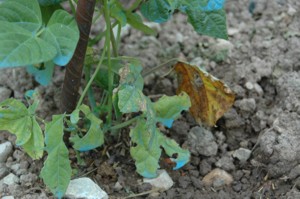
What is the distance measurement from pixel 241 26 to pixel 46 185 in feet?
3.80

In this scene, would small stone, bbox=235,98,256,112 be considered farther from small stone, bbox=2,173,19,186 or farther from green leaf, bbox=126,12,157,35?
small stone, bbox=2,173,19,186

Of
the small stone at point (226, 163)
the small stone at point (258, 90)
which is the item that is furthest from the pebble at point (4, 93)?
the small stone at point (258, 90)

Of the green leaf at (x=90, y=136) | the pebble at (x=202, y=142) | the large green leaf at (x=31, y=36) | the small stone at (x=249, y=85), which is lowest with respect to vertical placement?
the pebble at (x=202, y=142)

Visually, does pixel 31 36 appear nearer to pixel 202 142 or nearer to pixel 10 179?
pixel 10 179

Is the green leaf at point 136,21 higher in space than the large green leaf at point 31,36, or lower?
lower

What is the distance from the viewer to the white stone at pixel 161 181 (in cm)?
195

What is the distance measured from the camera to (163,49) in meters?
2.46

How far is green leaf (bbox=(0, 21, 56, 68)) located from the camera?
150 cm

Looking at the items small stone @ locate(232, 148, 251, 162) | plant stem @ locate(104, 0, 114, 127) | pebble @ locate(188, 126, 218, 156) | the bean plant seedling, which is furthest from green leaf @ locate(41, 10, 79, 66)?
small stone @ locate(232, 148, 251, 162)

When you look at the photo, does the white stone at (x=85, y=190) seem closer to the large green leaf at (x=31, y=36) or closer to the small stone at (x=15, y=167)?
the small stone at (x=15, y=167)

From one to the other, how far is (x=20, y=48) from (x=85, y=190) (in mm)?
519

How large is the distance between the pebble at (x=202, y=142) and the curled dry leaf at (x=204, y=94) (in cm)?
4

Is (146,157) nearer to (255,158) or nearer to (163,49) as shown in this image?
(255,158)

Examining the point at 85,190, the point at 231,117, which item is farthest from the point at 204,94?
the point at 85,190
